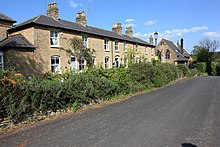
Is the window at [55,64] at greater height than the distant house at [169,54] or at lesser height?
lesser

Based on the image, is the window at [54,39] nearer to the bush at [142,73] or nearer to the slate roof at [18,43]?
the slate roof at [18,43]

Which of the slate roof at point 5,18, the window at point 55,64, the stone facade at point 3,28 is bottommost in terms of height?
the window at point 55,64

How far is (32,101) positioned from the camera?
8.00 metres

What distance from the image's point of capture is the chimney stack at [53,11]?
2503 cm

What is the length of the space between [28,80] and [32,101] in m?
0.99

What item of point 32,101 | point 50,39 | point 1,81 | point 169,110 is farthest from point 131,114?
point 50,39

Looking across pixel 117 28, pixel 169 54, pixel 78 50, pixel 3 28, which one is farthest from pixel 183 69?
pixel 3 28

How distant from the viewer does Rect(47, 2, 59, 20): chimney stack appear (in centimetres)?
2503

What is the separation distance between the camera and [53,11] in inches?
985

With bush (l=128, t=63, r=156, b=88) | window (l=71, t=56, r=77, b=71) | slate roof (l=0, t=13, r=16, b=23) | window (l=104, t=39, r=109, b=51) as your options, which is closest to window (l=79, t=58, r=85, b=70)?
window (l=71, t=56, r=77, b=71)

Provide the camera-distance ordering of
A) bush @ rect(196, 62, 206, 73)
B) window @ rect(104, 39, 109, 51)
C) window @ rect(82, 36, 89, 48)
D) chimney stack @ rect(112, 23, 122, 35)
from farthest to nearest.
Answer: bush @ rect(196, 62, 206, 73) < chimney stack @ rect(112, 23, 122, 35) < window @ rect(104, 39, 109, 51) < window @ rect(82, 36, 89, 48)

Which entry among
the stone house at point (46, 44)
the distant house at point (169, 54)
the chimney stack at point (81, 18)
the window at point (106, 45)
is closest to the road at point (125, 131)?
the stone house at point (46, 44)

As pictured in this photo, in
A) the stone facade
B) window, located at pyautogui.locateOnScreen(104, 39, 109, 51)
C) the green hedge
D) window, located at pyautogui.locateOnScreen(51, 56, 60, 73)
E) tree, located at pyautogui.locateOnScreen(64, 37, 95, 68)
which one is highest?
the stone facade

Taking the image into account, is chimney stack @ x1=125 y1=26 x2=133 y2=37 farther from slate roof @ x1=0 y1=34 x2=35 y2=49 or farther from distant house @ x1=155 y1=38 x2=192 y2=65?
slate roof @ x1=0 y1=34 x2=35 y2=49
